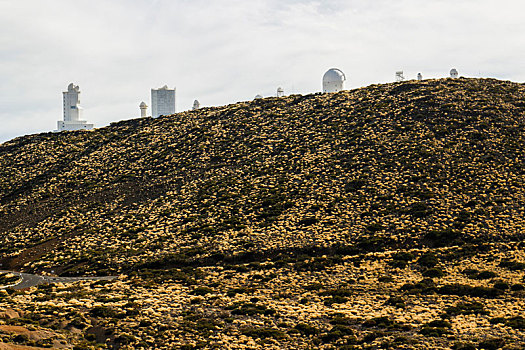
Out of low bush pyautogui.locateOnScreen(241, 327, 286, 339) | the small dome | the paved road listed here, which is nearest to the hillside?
low bush pyautogui.locateOnScreen(241, 327, 286, 339)

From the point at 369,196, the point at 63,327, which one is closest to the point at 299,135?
the point at 369,196

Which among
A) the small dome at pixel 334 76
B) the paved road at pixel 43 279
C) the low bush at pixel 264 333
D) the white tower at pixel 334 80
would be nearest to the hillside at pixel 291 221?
the low bush at pixel 264 333

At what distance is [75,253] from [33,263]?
375cm

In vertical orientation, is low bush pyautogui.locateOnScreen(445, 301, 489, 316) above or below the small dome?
below

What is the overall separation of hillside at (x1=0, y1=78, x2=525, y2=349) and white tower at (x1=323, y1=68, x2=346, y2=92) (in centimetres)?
2033

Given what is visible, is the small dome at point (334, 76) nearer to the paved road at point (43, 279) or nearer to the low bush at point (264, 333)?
the paved road at point (43, 279)

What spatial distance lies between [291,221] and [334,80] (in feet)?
215

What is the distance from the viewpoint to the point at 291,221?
1954 inches

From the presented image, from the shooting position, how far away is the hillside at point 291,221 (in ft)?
97.6

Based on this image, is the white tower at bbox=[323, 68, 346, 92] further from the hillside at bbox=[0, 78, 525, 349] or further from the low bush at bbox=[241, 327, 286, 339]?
the low bush at bbox=[241, 327, 286, 339]

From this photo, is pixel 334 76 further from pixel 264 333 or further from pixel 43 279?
pixel 264 333

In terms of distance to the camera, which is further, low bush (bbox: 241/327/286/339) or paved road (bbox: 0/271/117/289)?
paved road (bbox: 0/271/117/289)

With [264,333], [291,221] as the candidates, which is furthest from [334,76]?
[264,333]

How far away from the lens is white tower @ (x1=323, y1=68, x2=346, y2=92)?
109 metres
